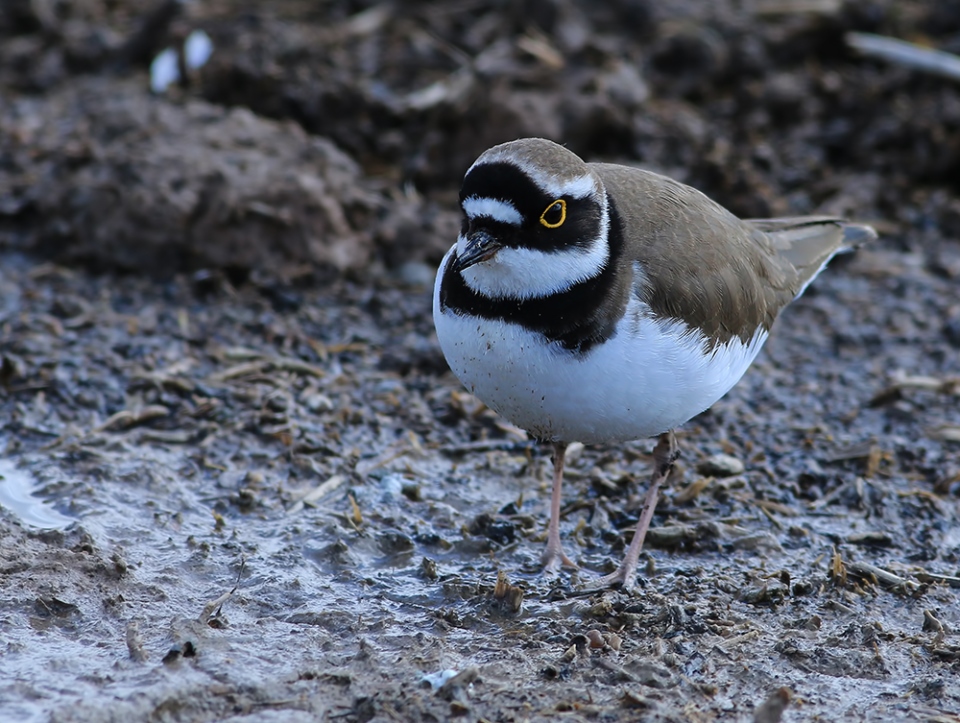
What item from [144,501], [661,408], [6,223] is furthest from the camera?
[6,223]

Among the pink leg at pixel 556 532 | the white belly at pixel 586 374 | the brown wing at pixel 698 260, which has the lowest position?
the pink leg at pixel 556 532

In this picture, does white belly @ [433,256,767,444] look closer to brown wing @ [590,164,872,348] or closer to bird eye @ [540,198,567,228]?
brown wing @ [590,164,872,348]

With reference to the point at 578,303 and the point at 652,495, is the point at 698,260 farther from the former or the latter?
the point at 652,495

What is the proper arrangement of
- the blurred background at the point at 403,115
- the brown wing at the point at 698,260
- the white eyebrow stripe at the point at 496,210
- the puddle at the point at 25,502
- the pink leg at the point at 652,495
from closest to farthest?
1. the white eyebrow stripe at the point at 496,210
2. the brown wing at the point at 698,260
3. the pink leg at the point at 652,495
4. the puddle at the point at 25,502
5. the blurred background at the point at 403,115

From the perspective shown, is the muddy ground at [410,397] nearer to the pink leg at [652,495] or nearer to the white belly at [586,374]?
the pink leg at [652,495]

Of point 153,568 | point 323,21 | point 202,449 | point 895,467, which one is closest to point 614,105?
point 323,21

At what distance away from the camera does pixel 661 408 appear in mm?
5168

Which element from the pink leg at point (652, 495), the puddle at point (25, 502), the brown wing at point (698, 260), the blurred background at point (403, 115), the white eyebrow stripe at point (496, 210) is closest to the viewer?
the white eyebrow stripe at point (496, 210)

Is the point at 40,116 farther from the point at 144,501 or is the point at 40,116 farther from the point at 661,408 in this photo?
the point at 661,408

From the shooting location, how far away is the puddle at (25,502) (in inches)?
231

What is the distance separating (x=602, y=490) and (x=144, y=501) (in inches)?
93.5

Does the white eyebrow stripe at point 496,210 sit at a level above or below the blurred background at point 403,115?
above

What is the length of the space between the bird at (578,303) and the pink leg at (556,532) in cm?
29

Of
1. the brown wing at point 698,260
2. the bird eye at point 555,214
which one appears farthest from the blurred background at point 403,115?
the bird eye at point 555,214
